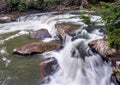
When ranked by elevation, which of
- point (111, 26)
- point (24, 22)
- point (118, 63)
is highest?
point (111, 26)

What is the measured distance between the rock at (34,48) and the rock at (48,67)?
1.00 m

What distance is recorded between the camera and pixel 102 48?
9484mm

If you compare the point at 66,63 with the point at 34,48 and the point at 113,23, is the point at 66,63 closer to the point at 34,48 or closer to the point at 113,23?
the point at 34,48

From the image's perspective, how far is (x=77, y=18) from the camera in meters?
14.9

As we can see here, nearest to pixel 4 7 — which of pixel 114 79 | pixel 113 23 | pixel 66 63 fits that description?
pixel 66 63

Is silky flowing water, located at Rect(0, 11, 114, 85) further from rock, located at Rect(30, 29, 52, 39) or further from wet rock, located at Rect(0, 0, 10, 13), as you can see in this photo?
wet rock, located at Rect(0, 0, 10, 13)

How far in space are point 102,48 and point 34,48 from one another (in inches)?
116

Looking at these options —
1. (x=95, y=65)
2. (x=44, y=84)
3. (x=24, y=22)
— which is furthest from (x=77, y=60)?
(x=24, y=22)

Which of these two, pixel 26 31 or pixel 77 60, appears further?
pixel 26 31

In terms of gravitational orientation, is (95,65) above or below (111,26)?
below

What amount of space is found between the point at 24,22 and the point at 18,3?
3366 mm

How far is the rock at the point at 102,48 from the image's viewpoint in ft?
29.9

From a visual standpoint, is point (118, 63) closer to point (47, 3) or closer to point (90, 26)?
point (90, 26)

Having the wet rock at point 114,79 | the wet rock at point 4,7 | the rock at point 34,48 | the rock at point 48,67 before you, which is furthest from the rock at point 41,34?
the wet rock at point 4,7
